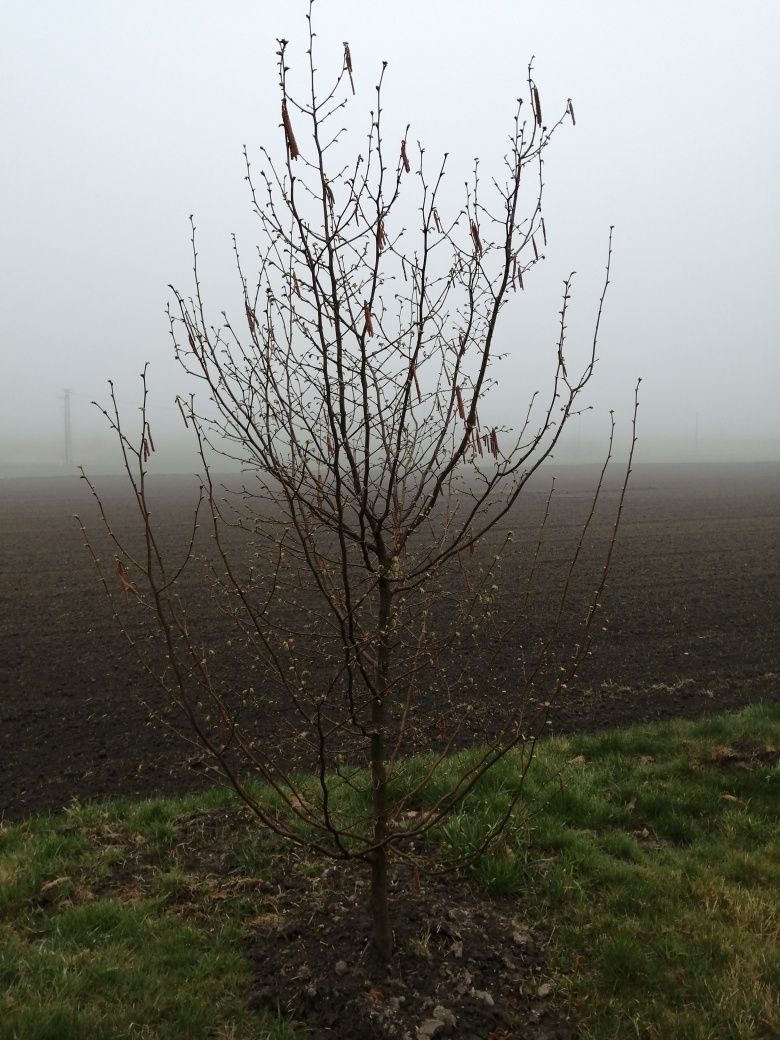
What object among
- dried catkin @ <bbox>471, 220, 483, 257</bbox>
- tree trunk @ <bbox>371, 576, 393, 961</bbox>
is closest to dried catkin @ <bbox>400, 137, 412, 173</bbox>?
dried catkin @ <bbox>471, 220, 483, 257</bbox>

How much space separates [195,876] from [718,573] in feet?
50.8

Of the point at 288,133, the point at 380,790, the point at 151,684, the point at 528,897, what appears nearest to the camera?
the point at 288,133

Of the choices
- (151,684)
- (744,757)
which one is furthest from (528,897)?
(151,684)

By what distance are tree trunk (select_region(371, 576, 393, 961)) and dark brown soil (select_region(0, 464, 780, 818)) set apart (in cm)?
171

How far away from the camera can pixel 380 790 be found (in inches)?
138

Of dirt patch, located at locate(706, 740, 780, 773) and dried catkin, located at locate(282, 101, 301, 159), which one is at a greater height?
dried catkin, located at locate(282, 101, 301, 159)

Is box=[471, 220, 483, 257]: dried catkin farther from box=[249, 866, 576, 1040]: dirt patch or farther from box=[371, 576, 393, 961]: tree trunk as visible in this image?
box=[249, 866, 576, 1040]: dirt patch

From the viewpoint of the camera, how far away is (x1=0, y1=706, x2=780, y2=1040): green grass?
339cm

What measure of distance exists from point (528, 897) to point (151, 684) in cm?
653

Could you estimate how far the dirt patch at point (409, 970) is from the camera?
3303 millimetres

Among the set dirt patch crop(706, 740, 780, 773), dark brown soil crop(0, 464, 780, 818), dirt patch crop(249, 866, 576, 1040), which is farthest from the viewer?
dark brown soil crop(0, 464, 780, 818)

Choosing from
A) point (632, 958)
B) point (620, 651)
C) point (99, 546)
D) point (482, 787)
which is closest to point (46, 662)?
point (482, 787)

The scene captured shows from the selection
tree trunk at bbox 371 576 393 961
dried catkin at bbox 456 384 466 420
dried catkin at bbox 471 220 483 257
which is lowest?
tree trunk at bbox 371 576 393 961

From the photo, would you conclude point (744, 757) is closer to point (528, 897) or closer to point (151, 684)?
point (528, 897)
